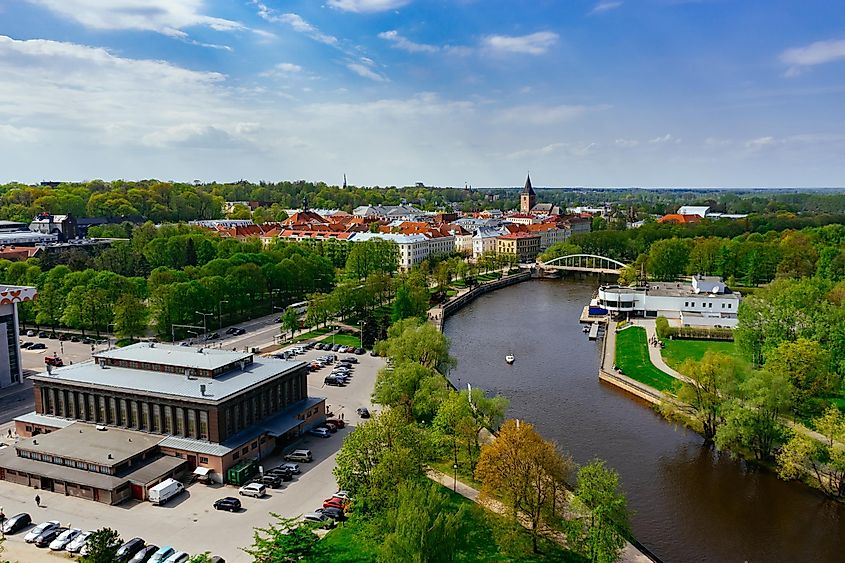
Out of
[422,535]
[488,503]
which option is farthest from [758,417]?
[422,535]

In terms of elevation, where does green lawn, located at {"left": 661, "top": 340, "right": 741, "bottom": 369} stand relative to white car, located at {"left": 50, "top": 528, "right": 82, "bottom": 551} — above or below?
below

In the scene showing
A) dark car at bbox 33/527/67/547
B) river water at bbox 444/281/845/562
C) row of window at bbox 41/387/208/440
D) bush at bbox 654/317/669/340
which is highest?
row of window at bbox 41/387/208/440

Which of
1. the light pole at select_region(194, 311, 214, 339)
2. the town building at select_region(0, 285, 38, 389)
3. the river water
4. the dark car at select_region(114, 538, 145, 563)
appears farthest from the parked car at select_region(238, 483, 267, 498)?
the light pole at select_region(194, 311, 214, 339)

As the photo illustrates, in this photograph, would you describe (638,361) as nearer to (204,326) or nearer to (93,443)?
(204,326)

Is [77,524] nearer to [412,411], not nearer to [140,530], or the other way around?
[140,530]

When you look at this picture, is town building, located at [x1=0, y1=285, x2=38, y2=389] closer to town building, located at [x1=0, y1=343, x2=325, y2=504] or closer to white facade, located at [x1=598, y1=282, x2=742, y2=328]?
town building, located at [x1=0, y1=343, x2=325, y2=504]

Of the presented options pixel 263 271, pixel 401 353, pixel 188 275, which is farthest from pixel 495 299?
pixel 401 353
